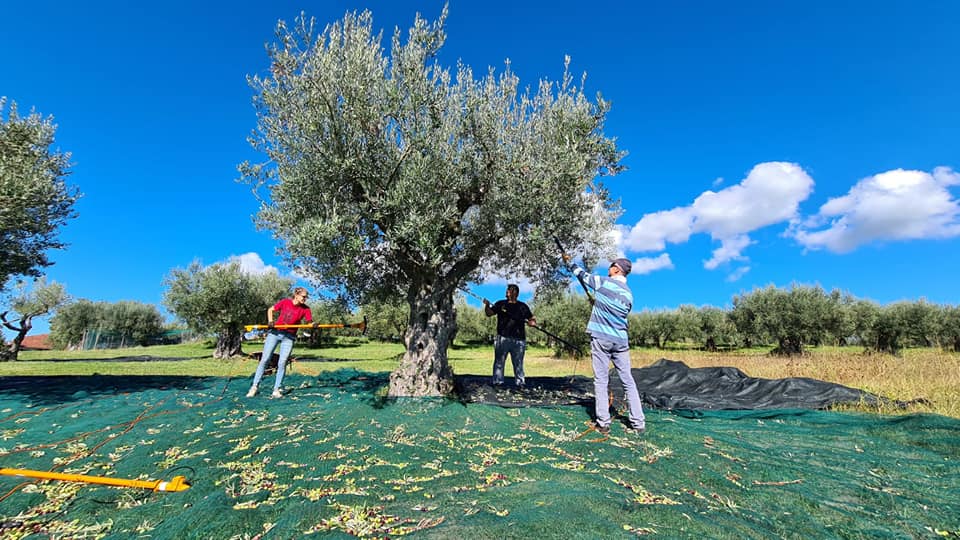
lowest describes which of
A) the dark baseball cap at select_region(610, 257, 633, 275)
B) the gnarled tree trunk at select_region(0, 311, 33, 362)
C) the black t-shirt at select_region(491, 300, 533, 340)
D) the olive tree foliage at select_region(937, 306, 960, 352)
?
the gnarled tree trunk at select_region(0, 311, 33, 362)

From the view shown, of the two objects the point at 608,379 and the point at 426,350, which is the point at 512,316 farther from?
the point at 608,379

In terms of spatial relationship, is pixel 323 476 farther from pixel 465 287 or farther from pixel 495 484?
pixel 465 287

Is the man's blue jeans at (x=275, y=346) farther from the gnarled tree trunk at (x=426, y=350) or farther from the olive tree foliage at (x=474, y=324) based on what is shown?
the olive tree foliage at (x=474, y=324)

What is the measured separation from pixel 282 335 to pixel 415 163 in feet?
17.4

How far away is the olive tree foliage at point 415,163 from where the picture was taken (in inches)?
285

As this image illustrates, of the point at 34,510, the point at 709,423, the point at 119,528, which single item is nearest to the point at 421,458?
the point at 119,528

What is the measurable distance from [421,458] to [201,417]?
465 cm

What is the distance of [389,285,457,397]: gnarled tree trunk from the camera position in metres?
8.65

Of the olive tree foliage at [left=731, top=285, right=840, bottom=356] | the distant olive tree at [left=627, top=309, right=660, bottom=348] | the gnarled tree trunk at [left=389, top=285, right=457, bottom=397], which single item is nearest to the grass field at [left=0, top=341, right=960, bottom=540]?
the gnarled tree trunk at [left=389, top=285, right=457, bottom=397]

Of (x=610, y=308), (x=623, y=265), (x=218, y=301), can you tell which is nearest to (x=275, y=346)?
(x=610, y=308)

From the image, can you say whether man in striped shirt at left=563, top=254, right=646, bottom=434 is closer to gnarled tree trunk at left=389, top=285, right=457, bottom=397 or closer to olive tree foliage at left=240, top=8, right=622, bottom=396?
olive tree foliage at left=240, top=8, right=622, bottom=396

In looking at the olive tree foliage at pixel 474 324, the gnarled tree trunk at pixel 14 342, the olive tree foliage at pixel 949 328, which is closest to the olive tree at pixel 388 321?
the olive tree foliage at pixel 474 324

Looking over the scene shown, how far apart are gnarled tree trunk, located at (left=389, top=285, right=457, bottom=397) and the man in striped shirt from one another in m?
3.41

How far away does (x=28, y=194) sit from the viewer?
8.39 meters
